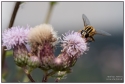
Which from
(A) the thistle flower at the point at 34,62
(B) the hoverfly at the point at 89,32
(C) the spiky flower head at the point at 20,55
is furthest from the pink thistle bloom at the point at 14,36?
(B) the hoverfly at the point at 89,32

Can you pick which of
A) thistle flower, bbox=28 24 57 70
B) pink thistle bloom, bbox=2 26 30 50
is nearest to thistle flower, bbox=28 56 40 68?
thistle flower, bbox=28 24 57 70

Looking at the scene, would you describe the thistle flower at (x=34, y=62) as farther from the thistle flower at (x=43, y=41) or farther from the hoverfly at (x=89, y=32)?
the hoverfly at (x=89, y=32)

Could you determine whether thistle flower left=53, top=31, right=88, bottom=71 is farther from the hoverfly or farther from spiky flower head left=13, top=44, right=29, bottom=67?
spiky flower head left=13, top=44, right=29, bottom=67

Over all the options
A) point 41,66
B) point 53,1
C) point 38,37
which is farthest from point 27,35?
point 53,1

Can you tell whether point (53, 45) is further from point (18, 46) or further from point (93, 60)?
point (93, 60)

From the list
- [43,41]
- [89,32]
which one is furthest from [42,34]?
[89,32]

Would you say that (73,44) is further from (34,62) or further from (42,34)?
(34,62)

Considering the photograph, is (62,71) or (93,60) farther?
(93,60)
